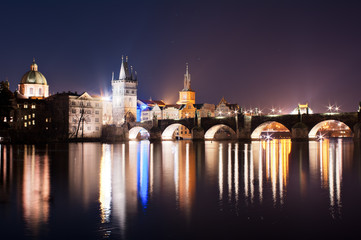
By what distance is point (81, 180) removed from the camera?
26.0 meters

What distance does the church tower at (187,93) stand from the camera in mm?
161250

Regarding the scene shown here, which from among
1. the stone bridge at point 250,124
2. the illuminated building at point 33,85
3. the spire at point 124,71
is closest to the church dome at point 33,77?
the illuminated building at point 33,85

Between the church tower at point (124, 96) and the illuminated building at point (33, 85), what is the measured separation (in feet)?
67.5

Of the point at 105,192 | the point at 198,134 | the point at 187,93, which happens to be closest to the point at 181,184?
the point at 105,192

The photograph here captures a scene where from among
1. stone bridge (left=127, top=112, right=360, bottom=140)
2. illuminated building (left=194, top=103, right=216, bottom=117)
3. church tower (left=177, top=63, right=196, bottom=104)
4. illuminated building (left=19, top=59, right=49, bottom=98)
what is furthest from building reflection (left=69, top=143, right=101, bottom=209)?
church tower (left=177, top=63, right=196, bottom=104)

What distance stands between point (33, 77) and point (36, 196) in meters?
111

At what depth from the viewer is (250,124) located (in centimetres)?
9106

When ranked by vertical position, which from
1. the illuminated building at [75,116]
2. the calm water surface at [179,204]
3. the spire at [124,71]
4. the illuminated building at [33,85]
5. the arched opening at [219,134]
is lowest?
the calm water surface at [179,204]

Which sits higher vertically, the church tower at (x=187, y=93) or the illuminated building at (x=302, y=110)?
the church tower at (x=187, y=93)

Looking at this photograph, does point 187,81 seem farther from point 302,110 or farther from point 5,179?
point 5,179

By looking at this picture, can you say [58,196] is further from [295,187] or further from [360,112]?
[360,112]

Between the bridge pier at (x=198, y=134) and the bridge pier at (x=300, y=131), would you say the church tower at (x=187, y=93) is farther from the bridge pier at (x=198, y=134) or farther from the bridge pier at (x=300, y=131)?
the bridge pier at (x=300, y=131)

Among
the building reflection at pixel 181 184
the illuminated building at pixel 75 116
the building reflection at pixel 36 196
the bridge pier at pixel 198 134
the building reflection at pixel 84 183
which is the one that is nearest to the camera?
the building reflection at pixel 36 196

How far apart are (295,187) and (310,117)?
61.6 metres
